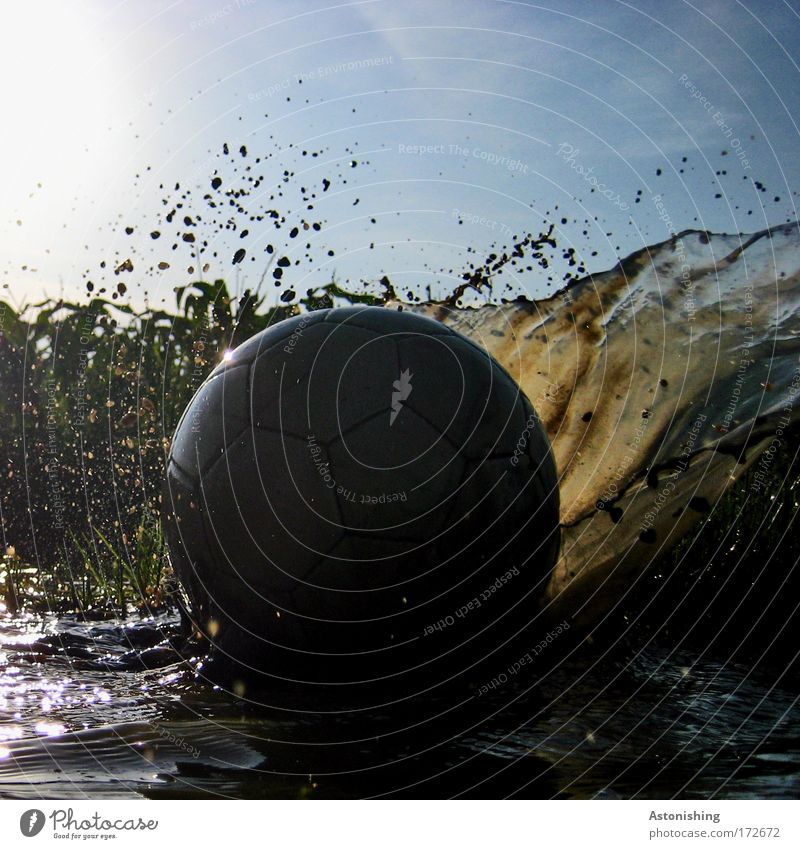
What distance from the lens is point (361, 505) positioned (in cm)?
493

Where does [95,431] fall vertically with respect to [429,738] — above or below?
above

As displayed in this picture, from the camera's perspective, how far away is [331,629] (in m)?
5.07

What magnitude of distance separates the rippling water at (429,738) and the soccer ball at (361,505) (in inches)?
14.1

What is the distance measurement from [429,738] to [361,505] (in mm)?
1171

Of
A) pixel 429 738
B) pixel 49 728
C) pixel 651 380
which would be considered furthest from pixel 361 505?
pixel 651 380

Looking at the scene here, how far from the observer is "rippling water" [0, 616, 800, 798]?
4.17 meters

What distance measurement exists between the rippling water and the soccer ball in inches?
14.1

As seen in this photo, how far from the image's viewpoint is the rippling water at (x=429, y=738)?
4.17 metres

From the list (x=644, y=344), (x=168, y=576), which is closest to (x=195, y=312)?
(x=168, y=576)

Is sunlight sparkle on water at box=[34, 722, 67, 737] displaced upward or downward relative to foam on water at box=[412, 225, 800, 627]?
downward

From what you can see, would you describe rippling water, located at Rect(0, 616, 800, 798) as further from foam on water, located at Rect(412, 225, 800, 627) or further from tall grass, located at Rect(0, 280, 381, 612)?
tall grass, located at Rect(0, 280, 381, 612)

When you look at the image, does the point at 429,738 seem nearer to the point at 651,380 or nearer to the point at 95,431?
the point at 651,380

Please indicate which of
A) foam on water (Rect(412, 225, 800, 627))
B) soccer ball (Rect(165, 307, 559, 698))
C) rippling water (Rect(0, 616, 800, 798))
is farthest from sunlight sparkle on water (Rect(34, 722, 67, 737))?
foam on water (Rect(412, 225, 800, 627))
